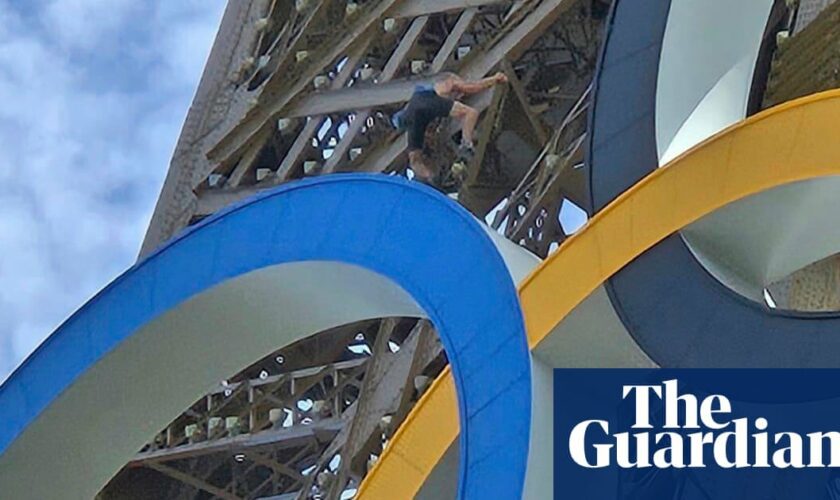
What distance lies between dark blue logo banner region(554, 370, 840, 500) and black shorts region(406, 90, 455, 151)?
6.02 ft

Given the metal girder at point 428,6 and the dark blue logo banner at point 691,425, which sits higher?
the metal girder at point 428,6

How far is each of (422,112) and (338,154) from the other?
622 centimetres

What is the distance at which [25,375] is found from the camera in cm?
959

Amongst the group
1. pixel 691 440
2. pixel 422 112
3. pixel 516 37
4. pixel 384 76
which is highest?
pixel 384 76

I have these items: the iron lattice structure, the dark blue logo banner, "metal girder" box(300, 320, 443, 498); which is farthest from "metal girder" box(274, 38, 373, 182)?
the dark blue logo banner

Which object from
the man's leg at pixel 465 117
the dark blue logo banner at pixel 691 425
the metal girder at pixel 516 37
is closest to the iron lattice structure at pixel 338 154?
the metal girder at pixel 516 37

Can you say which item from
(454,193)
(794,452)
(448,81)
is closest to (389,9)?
(454,193)

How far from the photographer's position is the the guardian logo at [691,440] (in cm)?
838

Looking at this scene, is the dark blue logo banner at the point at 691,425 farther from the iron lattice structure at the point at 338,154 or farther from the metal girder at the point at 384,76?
the metal girder at the point at 384,76

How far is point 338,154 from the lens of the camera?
1631 cm

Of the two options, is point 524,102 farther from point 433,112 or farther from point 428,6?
point 433,112

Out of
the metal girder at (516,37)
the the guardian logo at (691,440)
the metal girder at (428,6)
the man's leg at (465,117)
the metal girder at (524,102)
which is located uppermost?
the metal girder at (428,6)

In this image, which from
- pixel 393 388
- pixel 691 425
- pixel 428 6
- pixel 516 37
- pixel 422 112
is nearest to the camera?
pixel 691 425

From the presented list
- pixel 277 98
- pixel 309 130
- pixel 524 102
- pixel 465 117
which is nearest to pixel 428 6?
pixel 309 130
